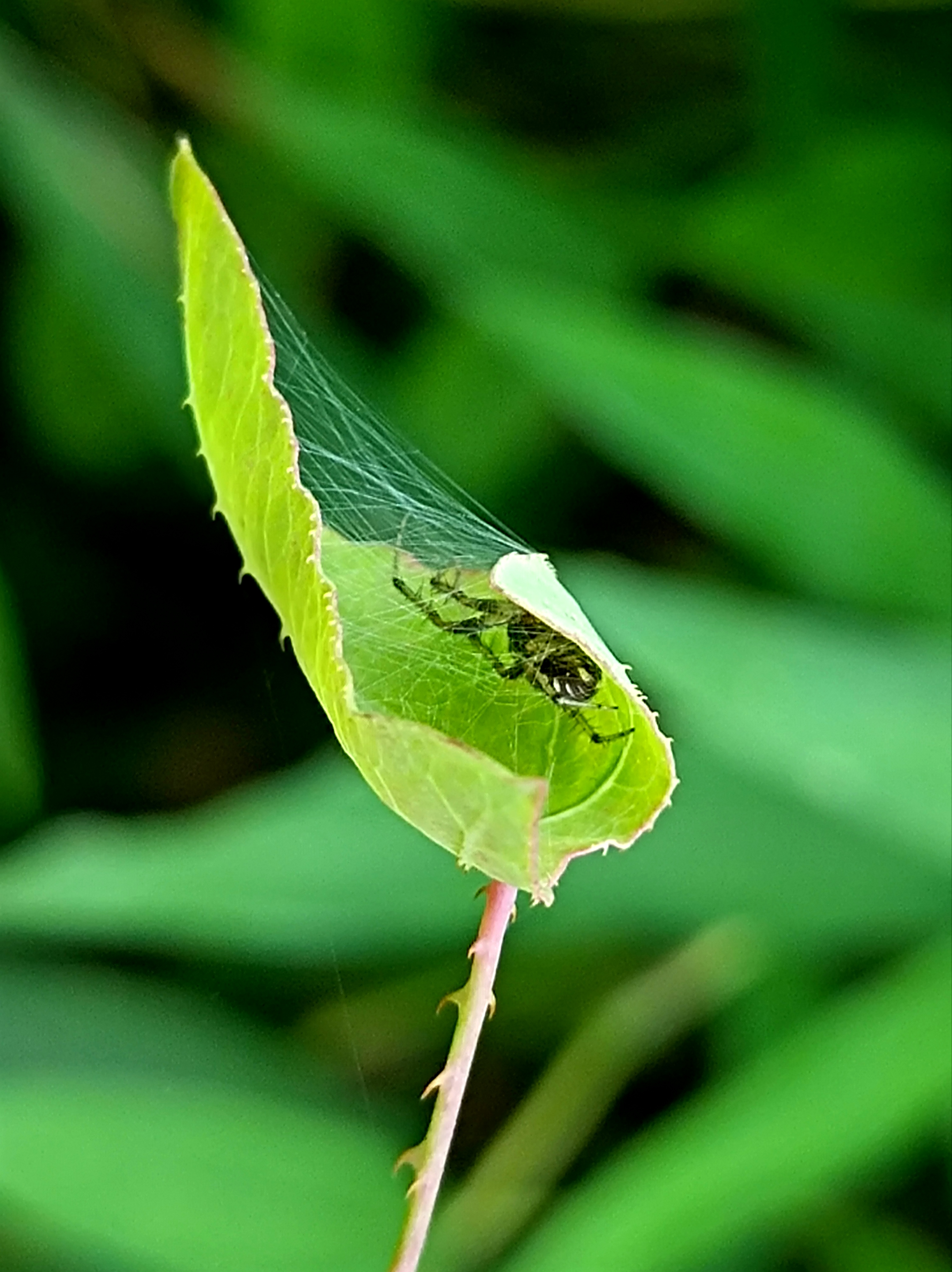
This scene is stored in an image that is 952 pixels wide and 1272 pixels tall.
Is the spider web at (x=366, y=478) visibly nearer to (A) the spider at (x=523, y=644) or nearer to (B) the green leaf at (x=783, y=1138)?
(A) the spider at (x=523, y=644)

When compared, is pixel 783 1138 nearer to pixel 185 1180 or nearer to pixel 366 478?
pixel 185 1180

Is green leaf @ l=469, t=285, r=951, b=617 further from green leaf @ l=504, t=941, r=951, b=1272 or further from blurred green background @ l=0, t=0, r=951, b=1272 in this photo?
green leaf @ l=504, t=941, r=951, b=1272

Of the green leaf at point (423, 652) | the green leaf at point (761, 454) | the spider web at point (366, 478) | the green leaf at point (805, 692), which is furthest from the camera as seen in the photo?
the green leaf at point (761, 454)

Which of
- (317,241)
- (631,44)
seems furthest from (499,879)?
(631,44)

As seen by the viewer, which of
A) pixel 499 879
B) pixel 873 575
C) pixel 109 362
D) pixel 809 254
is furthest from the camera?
pixel 109 362

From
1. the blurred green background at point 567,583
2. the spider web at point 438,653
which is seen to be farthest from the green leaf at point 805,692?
the spider web at point 438,653

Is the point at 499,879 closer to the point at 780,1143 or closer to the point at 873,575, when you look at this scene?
the point at 780,1143
